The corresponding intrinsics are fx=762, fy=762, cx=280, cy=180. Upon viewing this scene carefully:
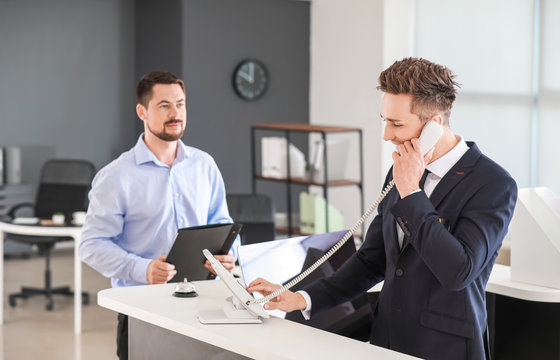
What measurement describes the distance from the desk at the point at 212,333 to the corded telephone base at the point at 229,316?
2 cm

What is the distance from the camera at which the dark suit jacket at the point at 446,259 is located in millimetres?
1896

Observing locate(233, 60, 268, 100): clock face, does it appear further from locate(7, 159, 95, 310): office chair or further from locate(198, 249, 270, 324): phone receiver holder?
locate(198, 249, 270, 324): phone receiver holder

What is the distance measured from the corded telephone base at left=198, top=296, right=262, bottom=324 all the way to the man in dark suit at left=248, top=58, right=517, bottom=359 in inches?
15.3

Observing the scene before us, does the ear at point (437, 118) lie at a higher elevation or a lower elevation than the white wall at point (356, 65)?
lower

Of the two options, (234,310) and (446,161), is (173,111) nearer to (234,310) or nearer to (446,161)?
(234,310)

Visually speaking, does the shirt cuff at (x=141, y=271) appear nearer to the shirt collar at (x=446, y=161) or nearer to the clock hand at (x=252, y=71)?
the shirt collar at (x=446, y=161)

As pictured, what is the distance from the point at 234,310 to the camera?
218 centimetres

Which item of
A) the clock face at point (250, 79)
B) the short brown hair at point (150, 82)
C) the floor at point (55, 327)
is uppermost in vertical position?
the clock face at point (250, 79)

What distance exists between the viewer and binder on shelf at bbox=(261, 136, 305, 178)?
257 inches

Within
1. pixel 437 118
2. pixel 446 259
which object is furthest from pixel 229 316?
pixel 437 118

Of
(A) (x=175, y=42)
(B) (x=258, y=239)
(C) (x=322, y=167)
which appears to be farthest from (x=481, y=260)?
(A) (x=175, y=42)

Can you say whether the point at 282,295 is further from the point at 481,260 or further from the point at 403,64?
the point at 403,64

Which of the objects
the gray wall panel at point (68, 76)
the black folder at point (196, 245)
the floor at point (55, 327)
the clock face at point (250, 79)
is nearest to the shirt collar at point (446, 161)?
the black folder at point (196, 245)

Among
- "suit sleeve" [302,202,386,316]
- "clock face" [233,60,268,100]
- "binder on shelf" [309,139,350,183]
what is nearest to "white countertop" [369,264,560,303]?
"suit sleeve" [302,202,386,316]
